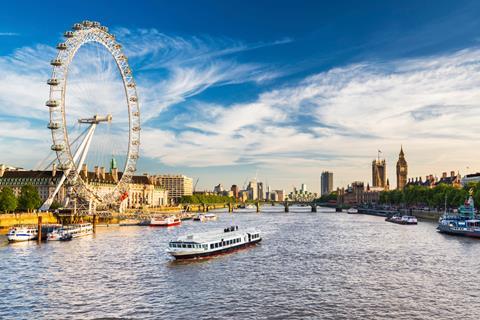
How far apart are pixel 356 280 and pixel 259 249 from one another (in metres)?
29.4

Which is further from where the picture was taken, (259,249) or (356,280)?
(259,249)

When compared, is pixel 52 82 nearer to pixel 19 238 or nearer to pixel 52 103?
pixel 52 103

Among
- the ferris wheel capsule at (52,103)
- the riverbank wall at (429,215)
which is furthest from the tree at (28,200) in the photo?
the riverbank wall at (429,215)

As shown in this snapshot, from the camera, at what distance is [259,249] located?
76.4 meters

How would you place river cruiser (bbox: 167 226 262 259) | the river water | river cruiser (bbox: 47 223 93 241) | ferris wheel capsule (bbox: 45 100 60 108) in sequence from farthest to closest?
ferris wheel capsule (bbox: 45 100 60 108) < river cruiser (bbox: 47 223 93 241) < river cruiser (bbox: 167 226 262 259) < the river water

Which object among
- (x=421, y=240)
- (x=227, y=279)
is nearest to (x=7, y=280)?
(x=227, y=279)

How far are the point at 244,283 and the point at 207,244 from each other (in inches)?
728

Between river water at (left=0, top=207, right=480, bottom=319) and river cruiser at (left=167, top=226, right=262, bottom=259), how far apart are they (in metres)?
1.56

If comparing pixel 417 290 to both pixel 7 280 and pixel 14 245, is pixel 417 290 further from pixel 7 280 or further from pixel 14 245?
pixel 14 245

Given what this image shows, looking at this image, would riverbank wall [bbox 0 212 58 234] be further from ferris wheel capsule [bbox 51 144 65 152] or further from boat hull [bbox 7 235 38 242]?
boat hull [bbox 7 235 38 242]

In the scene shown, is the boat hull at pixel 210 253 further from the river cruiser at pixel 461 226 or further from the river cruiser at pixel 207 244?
the river cruiser at pixel 461 226

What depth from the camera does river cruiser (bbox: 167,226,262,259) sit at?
2461 inches

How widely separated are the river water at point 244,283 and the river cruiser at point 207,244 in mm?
1556

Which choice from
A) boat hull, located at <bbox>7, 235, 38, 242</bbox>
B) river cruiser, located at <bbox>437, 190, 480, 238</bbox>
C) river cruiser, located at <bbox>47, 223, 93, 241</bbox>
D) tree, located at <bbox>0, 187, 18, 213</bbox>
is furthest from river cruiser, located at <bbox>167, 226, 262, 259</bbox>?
tree, located at <bbox>0, 187, 18, 213</bbox>
